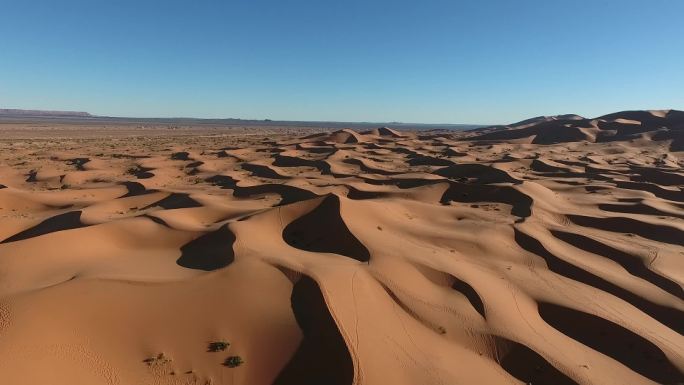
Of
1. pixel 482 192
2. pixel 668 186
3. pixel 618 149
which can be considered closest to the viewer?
pixel 482 192

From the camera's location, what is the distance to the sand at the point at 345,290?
6.45 m

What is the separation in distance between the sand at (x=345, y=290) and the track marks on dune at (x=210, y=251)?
0.23 ft

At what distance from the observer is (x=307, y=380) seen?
612cm

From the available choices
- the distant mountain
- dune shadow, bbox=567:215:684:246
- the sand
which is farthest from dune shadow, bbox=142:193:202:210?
the distant mountain

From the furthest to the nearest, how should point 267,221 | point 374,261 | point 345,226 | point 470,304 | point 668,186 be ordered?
point 668,186 < point 267,221 < point 345,226 < point 374,261 < point 470,304

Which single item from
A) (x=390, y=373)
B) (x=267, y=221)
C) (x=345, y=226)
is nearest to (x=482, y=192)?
(x=345, y=226)

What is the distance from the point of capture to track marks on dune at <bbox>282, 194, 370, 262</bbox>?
36.5ft

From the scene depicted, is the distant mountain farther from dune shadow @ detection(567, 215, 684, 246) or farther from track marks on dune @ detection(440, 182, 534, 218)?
dune shadow @ detection(567, 215, 684, 246)

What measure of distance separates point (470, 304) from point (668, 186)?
62.8ft

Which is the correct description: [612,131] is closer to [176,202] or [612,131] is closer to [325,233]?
[325,233]

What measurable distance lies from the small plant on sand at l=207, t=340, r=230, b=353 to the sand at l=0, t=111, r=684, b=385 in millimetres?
23

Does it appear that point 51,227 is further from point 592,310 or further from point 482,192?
point 482,192

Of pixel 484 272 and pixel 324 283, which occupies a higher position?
pixel 324 283

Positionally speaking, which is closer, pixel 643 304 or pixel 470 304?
pixel 470 304
